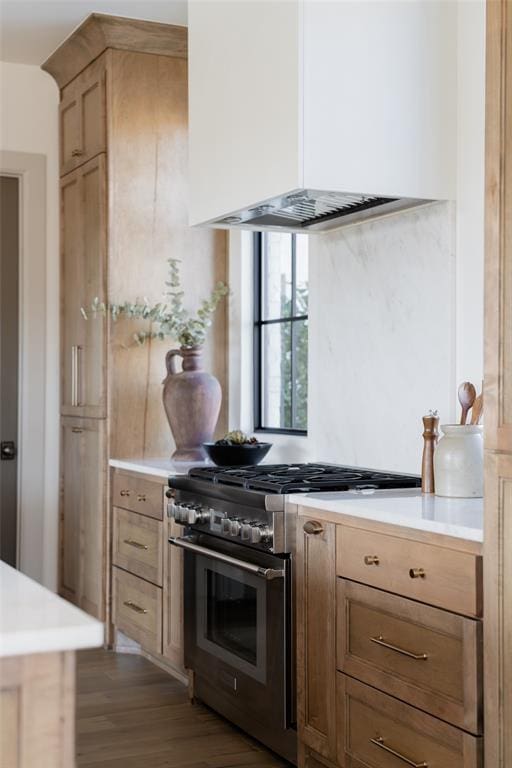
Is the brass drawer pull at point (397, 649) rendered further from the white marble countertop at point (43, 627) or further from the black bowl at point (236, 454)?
the black bowl at point (236, 454)

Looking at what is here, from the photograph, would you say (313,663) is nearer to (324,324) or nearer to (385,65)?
(324,324)

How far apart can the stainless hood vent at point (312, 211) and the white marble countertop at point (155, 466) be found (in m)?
0.96

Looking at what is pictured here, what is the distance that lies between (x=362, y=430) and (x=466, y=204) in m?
0.91

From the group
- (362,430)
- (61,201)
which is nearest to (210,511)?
(362,430)

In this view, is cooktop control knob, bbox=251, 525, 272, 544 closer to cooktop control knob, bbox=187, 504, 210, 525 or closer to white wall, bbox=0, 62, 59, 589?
cooktop control knob, bbox=187, 504, 210, 525

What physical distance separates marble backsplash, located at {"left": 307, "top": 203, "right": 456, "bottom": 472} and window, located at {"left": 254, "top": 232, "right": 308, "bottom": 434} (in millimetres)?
471

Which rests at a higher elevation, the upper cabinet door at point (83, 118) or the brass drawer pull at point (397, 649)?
the upper cabinet door at point (83, 118)

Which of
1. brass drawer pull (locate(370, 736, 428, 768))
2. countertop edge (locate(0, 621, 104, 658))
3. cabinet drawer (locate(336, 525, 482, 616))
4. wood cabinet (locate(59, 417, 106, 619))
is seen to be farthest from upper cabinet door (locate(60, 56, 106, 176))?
countertop edge (locate(0, 621, 104, 658))

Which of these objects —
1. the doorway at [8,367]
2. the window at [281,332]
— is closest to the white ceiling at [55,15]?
the doorway at [8,367]

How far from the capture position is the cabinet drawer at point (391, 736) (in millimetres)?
2273

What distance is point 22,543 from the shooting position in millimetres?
5117

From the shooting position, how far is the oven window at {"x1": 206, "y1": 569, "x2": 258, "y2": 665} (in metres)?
3.19

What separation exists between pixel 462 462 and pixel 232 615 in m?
1.01

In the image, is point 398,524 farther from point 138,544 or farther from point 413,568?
point 138,544
